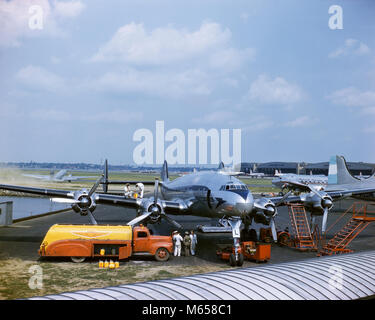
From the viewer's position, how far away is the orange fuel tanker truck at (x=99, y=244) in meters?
17.6

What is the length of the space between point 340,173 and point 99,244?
144 ft

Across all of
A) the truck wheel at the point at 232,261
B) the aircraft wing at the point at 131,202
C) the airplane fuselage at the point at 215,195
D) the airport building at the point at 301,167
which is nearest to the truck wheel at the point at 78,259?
the aircraft wing at the point at 131,202

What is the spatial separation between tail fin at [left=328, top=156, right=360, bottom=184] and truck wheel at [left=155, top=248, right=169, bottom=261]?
39.6 meters

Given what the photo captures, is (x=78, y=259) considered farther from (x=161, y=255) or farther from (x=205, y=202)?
(x=205, y=202)

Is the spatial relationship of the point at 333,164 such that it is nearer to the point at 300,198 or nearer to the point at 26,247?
the point at 300,198

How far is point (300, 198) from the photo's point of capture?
87.8 feet

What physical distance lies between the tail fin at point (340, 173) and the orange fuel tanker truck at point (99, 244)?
39.7 meters

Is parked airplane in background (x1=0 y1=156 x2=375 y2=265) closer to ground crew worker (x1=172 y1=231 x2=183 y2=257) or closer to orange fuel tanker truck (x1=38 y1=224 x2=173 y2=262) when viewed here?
ground crew worker (x1=172 y1=231 x2=183 y2=257)

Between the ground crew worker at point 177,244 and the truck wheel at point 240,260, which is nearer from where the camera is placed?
the truck wheel at point 240,260

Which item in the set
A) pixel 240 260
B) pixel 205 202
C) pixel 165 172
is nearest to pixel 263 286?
pixel 240 260

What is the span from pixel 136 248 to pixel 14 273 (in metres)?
6.30

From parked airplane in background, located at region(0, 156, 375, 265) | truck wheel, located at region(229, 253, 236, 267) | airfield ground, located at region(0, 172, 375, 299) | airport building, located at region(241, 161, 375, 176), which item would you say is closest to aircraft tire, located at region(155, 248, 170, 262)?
airfield ground, located at region(0, 172, 375, 299)

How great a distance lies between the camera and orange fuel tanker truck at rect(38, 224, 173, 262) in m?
17.6

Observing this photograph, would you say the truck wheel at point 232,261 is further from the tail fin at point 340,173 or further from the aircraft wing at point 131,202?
the tail fin at point 340,173
